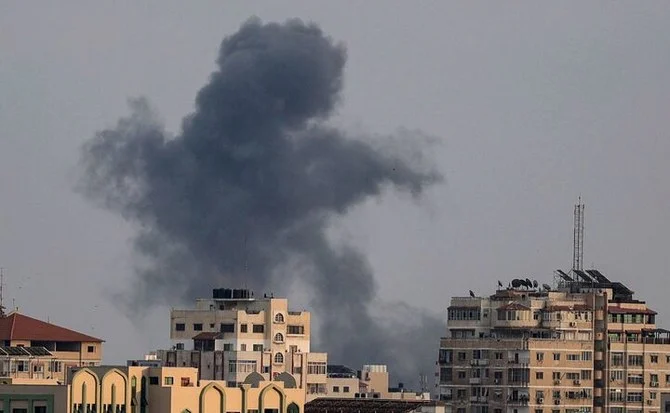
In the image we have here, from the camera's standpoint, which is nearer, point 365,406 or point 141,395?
point 141,395

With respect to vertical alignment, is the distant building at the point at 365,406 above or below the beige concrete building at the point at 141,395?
above

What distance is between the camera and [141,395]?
5531 inches

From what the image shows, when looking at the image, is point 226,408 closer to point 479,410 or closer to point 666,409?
point 666,409

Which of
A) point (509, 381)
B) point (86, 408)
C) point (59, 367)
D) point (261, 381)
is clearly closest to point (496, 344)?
point (509, 381)

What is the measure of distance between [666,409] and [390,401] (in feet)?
96.8

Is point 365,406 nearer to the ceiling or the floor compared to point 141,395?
nearer to the ceiling

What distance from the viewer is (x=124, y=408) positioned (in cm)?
13950

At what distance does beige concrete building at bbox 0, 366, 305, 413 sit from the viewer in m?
137

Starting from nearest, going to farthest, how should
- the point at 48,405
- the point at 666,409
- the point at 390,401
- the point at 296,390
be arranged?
the point at 48,405
the point at 296,390
the point at 666,409
the point at 390,401

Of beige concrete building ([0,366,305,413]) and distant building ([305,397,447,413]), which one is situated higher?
distant building ([305,397,447,413])

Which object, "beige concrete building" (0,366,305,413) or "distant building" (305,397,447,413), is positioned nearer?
"beige concrete building" (0,366,305,413)

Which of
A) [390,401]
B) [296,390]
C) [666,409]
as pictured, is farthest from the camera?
[390,401]

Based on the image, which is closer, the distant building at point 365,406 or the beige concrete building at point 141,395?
the beige concrete building at point 141,395

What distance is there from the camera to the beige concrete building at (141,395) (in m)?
137
